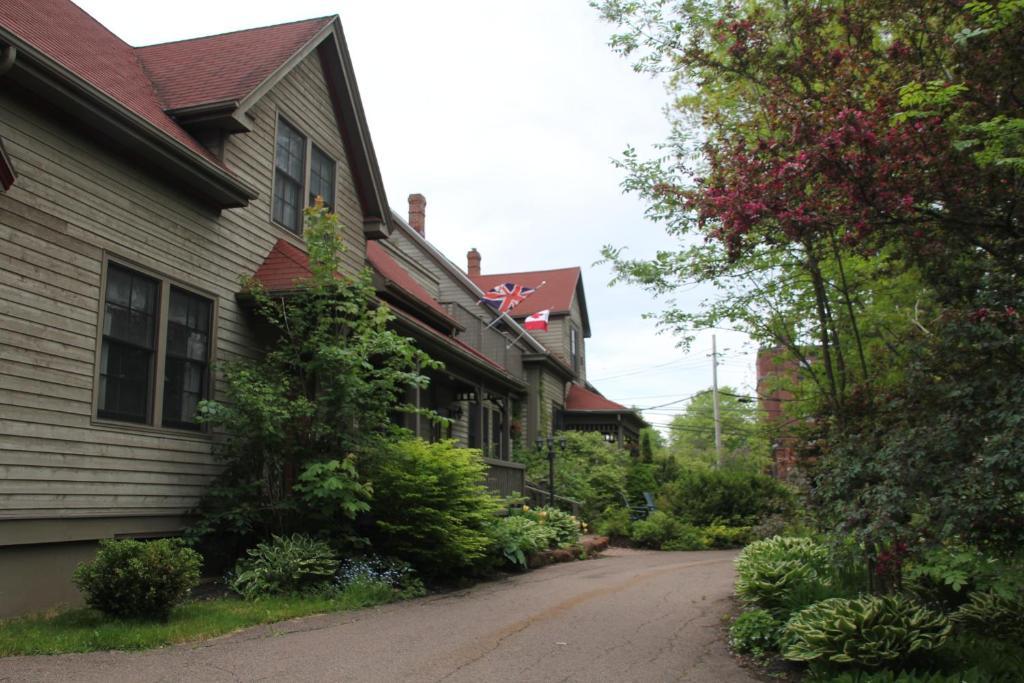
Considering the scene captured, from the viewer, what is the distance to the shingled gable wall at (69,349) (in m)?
8.13

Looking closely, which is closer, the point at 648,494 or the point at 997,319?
the point at 997,319

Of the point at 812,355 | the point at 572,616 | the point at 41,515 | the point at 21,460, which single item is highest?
the point at 812,355

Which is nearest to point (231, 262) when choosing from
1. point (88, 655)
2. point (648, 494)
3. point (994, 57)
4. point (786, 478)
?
point (88, 655)

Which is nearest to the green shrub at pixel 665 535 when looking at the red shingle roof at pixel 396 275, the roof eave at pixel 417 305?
the roof eave at pixel 417 305

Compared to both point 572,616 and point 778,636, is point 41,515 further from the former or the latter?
point 778,636

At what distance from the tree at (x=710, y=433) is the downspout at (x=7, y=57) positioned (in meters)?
25.8

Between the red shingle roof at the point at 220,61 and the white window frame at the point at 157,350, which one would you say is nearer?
the white window frame at the point at 157,350

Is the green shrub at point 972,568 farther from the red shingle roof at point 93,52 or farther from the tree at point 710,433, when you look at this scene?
the tree at point 710,433

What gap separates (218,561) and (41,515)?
107 inches

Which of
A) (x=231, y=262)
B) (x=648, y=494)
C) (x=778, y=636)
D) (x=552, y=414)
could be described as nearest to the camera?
(x=778, y=636)

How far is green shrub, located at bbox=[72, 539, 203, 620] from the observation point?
737 cm

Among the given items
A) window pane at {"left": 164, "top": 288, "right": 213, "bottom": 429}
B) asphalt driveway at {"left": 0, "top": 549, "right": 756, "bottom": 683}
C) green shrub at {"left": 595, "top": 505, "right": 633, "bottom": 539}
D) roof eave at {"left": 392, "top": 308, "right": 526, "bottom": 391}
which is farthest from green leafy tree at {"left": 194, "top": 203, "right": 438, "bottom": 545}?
green shrub at {"left": 595, "top": 505, "right": 633, "bottom": 539}

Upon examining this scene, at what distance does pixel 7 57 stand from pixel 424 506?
6715mm

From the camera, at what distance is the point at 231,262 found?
11555mm
